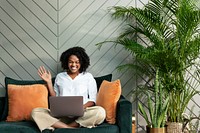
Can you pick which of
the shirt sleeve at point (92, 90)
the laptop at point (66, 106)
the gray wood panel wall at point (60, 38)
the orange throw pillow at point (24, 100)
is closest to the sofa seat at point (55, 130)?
the laptop at point (66, 106)

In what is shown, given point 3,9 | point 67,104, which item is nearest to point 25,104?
point 67,104

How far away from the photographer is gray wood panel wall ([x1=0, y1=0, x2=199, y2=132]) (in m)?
3.80

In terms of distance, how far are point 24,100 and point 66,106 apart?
65 centimetres

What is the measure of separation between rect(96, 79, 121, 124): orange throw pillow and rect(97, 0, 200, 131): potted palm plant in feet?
1.51

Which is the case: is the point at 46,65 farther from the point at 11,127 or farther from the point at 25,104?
the point at 11,127

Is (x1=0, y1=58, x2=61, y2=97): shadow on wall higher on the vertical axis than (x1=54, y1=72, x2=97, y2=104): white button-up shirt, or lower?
higher

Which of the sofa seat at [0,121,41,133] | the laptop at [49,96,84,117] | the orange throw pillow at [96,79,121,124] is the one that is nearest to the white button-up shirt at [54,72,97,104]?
the orange throw pillow at [96,79,121,124]

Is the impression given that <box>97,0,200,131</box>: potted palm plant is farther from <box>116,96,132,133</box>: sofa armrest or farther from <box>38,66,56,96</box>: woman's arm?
<box>38,66,56,96</box>: woman's arm

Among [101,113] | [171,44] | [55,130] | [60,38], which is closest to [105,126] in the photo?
[101,113]

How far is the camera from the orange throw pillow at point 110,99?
2.95 metres

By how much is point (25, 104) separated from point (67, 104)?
2.12 feet

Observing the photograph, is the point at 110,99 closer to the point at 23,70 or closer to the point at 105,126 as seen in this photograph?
the point at 105,126

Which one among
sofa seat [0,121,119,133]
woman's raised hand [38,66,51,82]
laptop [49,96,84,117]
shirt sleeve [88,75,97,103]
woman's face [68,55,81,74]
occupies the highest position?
woman's face [68,55,81,74]

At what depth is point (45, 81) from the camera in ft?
11.2
